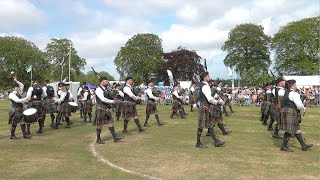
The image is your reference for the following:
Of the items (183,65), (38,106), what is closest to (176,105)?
(38,106)

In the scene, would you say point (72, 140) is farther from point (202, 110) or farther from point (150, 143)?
point (202, 110)

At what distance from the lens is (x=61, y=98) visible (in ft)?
38.6

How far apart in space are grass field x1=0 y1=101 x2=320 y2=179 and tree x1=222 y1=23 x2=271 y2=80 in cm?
4002

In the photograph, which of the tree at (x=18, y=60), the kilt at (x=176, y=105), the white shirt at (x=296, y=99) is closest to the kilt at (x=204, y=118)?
the white shirt at (x=296, y=99)

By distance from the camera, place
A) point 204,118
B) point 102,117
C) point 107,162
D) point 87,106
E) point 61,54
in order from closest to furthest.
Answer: point 107,162 < point 204,118 < point 102,117 < point 87,106 < point 61,54

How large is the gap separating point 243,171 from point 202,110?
237 cm

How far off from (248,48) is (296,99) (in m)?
44.3

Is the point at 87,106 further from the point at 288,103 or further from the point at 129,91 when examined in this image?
the point at 288,103

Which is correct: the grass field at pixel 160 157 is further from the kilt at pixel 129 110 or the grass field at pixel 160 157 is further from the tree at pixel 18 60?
the tree at pixel 18 60

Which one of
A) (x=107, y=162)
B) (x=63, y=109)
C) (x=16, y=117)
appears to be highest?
(x=63, y=109)

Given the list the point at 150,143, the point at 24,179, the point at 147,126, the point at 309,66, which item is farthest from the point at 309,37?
the point at 24,179

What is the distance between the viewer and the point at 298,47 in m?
45.3

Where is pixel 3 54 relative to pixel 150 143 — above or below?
above

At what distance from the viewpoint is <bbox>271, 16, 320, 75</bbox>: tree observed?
146 feet
